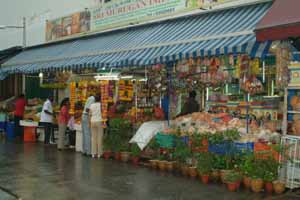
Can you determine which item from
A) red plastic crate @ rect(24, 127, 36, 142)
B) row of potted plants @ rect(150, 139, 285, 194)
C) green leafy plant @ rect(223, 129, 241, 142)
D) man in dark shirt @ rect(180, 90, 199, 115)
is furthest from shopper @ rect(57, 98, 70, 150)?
green leafy plant @ rect(223, 129, 241, 142)

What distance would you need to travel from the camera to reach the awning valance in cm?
768

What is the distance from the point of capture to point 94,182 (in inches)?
387

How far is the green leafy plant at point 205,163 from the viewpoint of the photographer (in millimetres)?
9727

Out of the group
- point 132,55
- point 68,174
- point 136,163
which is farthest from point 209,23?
point 68,174

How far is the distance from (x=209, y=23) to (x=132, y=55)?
8.00ft

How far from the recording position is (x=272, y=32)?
26.3ft

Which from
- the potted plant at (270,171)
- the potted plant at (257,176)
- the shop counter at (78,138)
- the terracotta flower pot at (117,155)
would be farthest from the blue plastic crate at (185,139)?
the shop counter at (78,138)

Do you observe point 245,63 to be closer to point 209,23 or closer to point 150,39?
point 209,23

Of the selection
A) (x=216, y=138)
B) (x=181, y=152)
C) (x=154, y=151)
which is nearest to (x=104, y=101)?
(x=154, y=151)

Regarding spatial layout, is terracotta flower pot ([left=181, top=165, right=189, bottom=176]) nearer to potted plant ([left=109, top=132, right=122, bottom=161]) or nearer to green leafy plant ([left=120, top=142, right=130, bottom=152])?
green leafy plant ([left=120, top=142, right=130, bottom=152])

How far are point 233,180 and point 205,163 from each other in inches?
34.2

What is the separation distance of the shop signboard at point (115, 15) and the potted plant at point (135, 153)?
384 centimetres

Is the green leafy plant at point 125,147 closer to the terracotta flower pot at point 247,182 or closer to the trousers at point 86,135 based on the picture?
the trousers at point 86,135

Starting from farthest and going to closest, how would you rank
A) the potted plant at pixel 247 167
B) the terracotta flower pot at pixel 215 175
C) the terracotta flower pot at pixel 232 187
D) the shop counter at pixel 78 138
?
the shop counter at pixel 78 138, the terracotta flower pot at pixel 215 175, the terracotta flower pot at pixel 232 187, the potted plant at pixel 247 167
